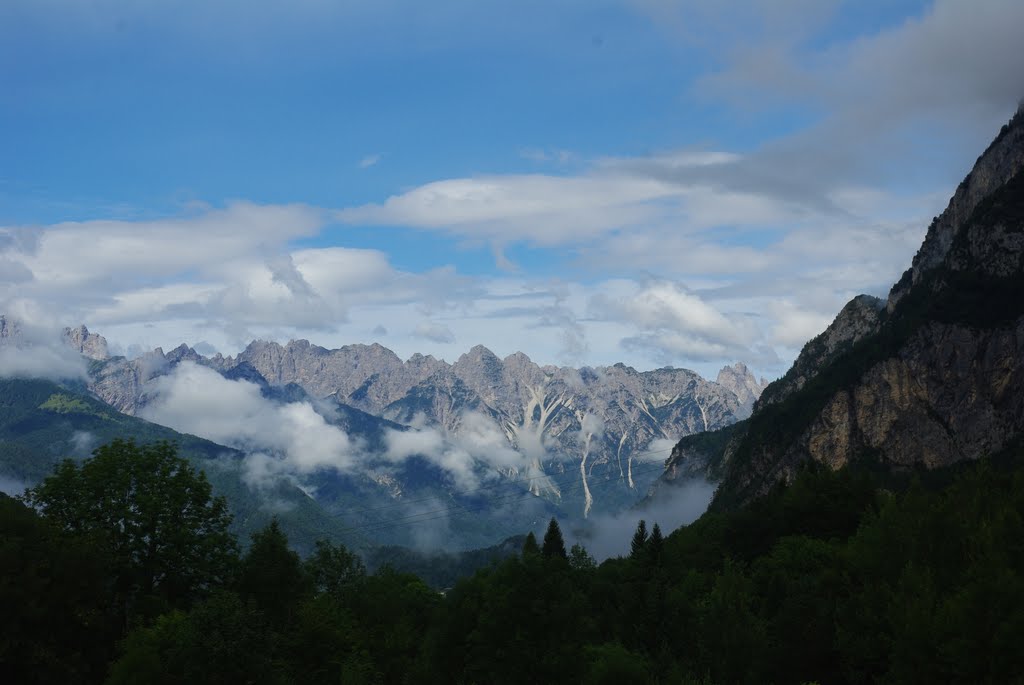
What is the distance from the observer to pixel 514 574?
2830 inches

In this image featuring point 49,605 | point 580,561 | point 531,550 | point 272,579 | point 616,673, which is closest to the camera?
point 49,605

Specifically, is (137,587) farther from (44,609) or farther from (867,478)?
(867,478)

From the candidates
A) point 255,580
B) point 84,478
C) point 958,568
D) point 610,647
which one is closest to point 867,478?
point 958,568

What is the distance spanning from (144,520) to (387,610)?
35.9 m

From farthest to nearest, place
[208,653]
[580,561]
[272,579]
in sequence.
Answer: [580,561]
[272,579]
[208,653]

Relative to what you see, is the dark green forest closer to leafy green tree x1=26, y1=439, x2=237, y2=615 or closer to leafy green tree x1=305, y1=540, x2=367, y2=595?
leafy green tree x1=26, y1=439, x2=237, y2=615

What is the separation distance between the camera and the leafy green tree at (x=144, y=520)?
67.2 m

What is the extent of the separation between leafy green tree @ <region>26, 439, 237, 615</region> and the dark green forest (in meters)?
0.14

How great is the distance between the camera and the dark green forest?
5488cm

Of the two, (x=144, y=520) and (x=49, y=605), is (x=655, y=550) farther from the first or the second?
(x=49, y=605)

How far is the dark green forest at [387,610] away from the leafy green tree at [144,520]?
0.14 metres

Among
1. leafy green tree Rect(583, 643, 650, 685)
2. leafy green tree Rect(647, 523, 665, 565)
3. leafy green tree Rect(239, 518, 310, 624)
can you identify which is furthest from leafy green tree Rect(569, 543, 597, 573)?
leafy green tree Rect(583, 643, 650, 685)

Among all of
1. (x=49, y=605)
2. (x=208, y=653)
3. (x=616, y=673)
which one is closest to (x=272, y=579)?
(x=49, y=605)

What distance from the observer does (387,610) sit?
97000 millimetres
